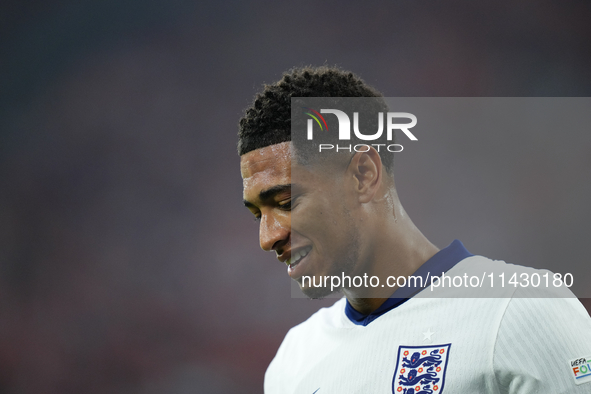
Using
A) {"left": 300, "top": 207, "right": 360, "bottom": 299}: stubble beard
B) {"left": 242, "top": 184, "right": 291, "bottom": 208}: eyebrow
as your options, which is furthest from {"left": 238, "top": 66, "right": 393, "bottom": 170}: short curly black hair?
{"left": 300, "top": 207, "right": 360, "bottom": 299}: stubble beard

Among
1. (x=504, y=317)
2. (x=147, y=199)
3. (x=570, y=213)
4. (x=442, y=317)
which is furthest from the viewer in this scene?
(x=147, y=199)

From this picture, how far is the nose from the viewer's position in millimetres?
1468

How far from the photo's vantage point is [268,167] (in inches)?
58.9

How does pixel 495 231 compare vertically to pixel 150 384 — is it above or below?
above

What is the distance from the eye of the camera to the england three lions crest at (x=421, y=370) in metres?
1.28

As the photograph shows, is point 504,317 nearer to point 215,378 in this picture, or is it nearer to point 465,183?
point 465,183

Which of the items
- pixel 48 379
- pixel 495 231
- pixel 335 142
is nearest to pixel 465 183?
pixel 495 231

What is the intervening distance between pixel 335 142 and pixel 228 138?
4553mm

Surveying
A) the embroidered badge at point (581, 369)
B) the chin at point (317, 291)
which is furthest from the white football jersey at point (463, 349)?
the chin at point (317, 291)

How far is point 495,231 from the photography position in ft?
16.2

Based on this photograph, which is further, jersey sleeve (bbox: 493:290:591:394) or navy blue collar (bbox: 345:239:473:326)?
navy blue collar (bbox: 345:239:473:326)

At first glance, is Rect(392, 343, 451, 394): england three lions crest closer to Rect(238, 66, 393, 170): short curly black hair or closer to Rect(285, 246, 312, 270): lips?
Rect(285, 246, 312, 270): lips

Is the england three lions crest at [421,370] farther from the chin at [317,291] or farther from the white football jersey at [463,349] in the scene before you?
the chin at [317,291]

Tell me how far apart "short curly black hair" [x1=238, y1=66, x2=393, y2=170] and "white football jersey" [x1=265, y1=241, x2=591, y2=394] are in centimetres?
53
